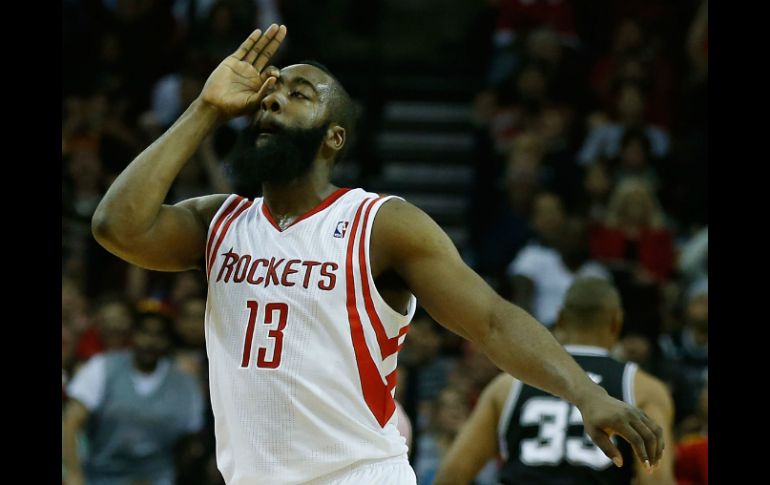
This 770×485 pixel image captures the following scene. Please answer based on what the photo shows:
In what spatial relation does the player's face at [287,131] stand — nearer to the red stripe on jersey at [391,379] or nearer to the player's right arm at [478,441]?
the red stripe on jersey at [391,379]

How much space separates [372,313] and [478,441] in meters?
1.99

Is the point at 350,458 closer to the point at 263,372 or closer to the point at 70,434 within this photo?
the point at 263,372

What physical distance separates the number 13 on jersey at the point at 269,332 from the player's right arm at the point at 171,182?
1.29 feet

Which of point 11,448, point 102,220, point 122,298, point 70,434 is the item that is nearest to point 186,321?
point 122,298

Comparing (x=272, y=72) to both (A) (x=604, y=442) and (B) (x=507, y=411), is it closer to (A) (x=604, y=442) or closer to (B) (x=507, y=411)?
(A) (x=604, y=442)

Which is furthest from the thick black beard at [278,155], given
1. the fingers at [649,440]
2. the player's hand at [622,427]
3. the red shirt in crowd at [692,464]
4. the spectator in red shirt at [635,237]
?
the spectator in red shirt at [635,237]

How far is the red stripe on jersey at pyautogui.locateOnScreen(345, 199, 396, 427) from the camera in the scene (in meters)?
4.02

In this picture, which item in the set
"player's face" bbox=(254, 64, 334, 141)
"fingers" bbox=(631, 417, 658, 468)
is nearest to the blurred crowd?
"player's face" bbox=(254, 64, 334, 141)

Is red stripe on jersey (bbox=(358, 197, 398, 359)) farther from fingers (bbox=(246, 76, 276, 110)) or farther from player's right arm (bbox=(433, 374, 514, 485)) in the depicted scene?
player's right arm (bbox=(433, 374, 514, 485))

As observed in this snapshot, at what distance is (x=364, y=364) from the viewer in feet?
13.3

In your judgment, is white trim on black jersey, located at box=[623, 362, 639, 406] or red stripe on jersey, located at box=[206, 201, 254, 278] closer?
red stripe on jersey, located at box=[206, 201, 254, 278]

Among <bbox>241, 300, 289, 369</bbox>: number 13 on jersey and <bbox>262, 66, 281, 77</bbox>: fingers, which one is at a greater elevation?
<bbox>262, 66, 281, 77</bbox>: fingers

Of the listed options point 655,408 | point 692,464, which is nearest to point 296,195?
point 655,408

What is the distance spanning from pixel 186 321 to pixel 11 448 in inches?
237
